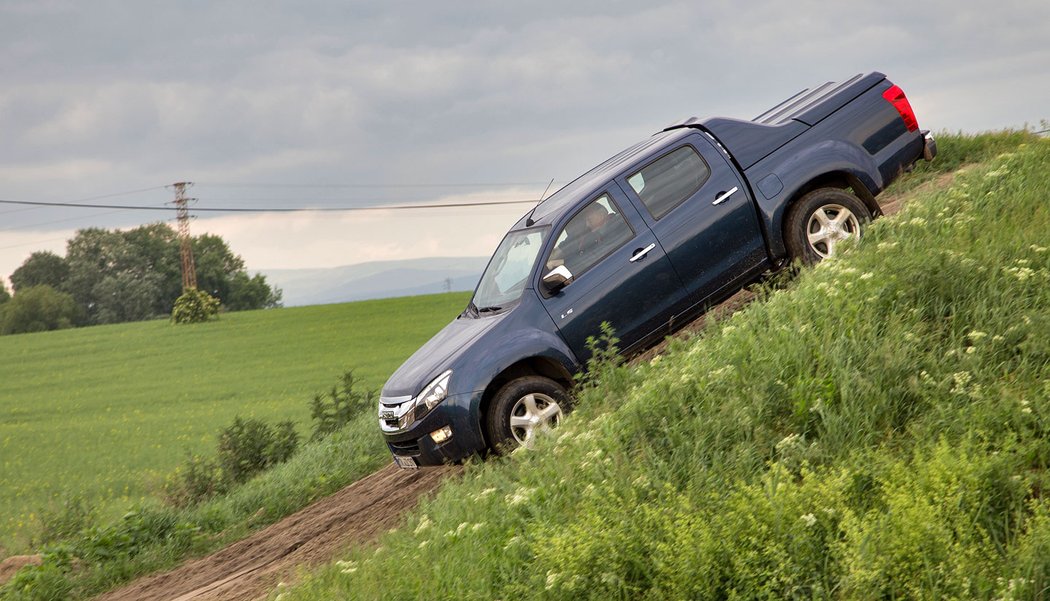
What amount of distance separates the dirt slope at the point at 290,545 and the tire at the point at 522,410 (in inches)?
41.0

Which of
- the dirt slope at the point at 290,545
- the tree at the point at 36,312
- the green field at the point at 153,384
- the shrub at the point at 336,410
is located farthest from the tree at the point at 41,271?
the dirt slope at the point at 290,545

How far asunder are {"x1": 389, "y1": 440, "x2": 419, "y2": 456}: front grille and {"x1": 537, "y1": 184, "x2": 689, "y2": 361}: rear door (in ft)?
5.12

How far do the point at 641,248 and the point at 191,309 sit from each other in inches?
2381

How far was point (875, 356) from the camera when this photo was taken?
19.6 feet

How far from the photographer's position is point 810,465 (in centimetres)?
548

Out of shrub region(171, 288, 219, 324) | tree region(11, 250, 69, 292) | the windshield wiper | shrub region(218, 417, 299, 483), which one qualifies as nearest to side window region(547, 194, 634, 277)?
the windshield wiper

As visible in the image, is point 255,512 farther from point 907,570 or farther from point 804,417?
point 907,570

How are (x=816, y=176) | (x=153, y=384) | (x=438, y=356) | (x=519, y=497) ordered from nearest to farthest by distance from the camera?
(x=519, y=497) → (x=438, y=356) → (x=816, y=176) → (x=153, y=384)

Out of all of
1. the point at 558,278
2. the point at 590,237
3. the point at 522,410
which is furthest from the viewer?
the point at 590,237

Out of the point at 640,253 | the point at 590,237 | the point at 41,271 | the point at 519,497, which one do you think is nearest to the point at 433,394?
the point at 590,237

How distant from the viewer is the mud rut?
8.44 metres

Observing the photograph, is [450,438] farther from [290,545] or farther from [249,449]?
[249,449]

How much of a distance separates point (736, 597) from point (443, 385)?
158 inches

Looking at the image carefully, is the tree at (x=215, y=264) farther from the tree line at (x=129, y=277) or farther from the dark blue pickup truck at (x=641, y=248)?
the dark blue pickup truck at (x=641, y=248)
